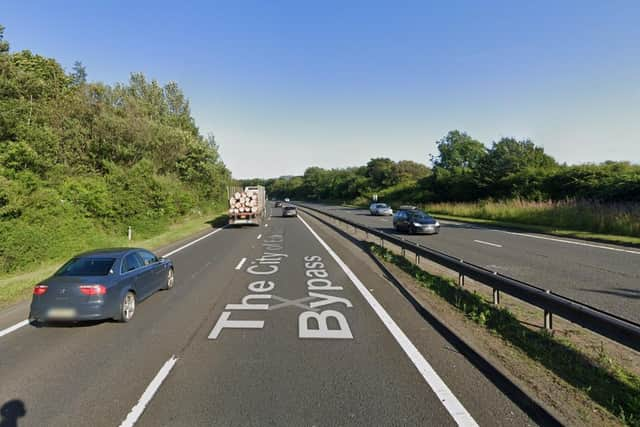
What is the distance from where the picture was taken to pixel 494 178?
42.4 meters

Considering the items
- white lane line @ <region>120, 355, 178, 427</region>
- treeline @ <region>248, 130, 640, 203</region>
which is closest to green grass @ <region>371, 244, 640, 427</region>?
white lane line @ <region>120, 355, 178, 427</region>

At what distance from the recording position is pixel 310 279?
9219 millimetres

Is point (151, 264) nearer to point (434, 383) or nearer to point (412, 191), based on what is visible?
point (434, 383)

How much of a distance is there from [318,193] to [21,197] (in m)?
110

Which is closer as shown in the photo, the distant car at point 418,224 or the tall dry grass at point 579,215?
the tall dry grass at point 579,215

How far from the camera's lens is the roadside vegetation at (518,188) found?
21062mm

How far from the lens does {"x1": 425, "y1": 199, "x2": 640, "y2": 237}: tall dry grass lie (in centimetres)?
1825

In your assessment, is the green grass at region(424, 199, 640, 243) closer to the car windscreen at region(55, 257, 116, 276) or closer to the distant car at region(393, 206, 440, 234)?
the distant car at region(393, 206, 440, 234)

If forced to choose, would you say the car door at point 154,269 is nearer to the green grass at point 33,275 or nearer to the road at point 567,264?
the green grass at point 33,275

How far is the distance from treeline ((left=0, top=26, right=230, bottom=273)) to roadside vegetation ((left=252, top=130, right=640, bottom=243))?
82.3 feet

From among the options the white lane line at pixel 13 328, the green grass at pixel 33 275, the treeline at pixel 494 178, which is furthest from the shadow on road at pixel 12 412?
the treeline at pixel 494 178

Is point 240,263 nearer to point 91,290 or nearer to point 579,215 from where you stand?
point 91,290

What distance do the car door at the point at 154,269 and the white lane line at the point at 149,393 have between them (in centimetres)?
331

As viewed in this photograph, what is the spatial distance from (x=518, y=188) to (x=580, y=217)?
55.9 ft
